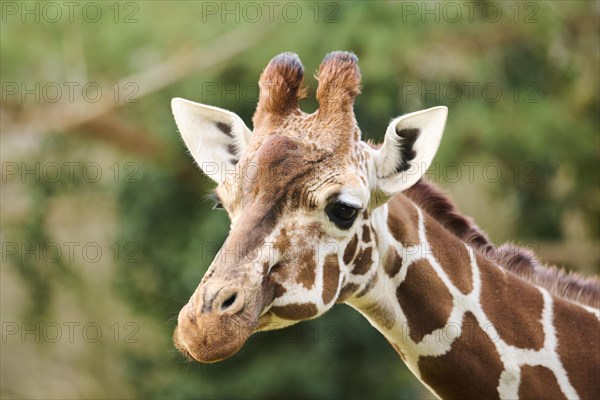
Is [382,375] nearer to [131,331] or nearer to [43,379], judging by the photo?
[131,331]

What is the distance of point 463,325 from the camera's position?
451 centimetres

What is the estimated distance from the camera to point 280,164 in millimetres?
4176

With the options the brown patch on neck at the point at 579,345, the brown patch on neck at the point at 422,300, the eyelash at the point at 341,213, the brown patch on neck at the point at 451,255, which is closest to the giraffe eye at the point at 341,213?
the eyelash at the point at 341,213

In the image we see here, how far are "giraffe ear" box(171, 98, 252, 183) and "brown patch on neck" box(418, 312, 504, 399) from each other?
1482 mm

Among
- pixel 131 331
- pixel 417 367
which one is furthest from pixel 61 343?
pixel 417 367

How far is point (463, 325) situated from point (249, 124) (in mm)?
10868

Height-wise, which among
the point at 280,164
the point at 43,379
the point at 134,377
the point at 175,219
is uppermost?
the point at 280,164

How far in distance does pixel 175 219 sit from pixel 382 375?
184 inches

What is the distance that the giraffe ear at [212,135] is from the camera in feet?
15.8

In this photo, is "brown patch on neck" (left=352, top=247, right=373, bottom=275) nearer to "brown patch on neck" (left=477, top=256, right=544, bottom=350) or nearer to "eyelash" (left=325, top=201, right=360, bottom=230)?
"eyelash" (left=325, top=201, right=360, bottom=230)

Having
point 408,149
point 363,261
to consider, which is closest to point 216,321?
point 363,261

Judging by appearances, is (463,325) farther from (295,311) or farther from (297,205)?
(297,205)

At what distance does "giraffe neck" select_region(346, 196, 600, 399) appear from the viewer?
4.47m

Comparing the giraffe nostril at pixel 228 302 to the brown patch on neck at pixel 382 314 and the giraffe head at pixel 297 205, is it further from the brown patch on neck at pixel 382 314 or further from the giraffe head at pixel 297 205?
the brown patch on neck at pixel 382 314
